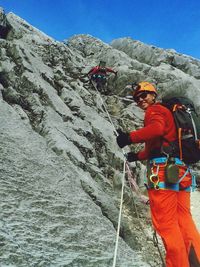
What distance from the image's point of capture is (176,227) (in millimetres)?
6430

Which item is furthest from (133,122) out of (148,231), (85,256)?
(85,256)

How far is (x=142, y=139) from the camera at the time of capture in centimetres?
706

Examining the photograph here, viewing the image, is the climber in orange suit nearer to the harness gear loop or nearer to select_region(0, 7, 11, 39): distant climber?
the harness gear loop

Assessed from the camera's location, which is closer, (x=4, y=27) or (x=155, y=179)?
(x=155, y=179)

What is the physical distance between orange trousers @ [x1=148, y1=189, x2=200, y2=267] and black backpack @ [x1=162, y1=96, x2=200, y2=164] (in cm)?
77

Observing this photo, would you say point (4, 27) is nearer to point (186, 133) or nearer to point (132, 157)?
point (132, 157)

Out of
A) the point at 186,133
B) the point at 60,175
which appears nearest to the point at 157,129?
the point at 186,133

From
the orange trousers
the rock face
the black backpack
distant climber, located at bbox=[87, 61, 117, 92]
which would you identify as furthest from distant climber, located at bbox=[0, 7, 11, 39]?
the orange trousers

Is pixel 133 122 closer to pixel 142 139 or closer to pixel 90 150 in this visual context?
pixel 90 150

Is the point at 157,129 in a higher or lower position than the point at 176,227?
higher

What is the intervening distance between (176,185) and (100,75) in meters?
25.0

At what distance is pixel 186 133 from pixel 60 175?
338cm

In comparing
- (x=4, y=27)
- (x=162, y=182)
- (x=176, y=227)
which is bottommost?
(x=176, y=227)

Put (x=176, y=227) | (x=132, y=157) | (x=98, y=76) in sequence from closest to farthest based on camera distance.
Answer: (x=176, y=227) < (x=132, y=157) < (x=98, y=76)
